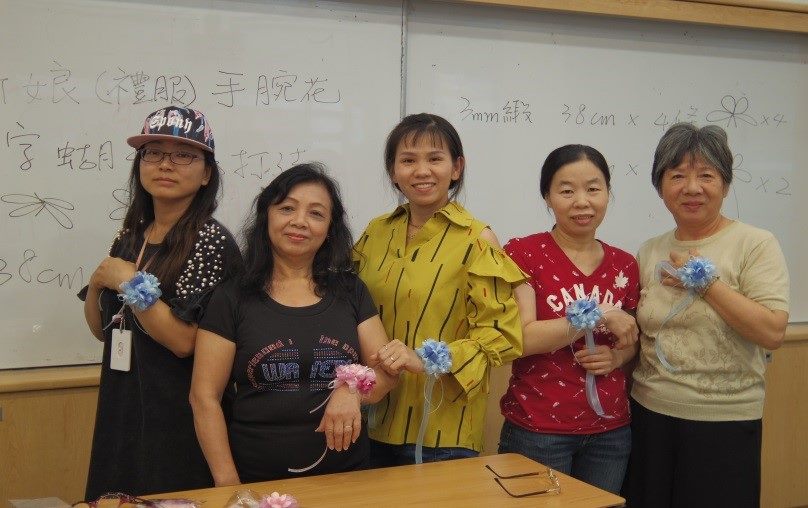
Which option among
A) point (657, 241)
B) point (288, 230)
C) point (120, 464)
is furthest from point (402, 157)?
point (120, 464)

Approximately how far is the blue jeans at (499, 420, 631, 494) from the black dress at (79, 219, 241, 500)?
0.84m

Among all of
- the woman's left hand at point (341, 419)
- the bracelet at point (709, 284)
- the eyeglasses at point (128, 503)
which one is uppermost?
the bracelet at point (709, 284)

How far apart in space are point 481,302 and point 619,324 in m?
0.40

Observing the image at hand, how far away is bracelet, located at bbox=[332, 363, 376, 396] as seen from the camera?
1743 mm

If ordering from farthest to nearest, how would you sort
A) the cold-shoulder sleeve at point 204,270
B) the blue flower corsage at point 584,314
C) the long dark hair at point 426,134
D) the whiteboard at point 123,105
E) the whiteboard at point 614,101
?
the whiteboard at point 614,101, the whiteboard at point 123,105, the long dark hair at point 426,134, the blue flower corsage at point 584,314, the cold-shoulder sleeve at point 204,270

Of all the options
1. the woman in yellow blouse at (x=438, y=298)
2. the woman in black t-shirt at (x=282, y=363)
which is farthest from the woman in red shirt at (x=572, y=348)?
the woman in black t-shirt at (x=282, y=363)

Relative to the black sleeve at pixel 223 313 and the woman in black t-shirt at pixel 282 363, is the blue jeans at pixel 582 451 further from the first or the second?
the black sleeve at pixel 223 313

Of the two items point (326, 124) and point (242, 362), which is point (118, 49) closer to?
point (326, 124)

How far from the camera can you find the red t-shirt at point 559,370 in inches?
82.6

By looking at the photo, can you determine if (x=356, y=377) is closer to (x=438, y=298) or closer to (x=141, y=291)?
(x=438, y=298)

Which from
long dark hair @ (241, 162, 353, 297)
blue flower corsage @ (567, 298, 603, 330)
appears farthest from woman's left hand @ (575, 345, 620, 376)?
long dark hair @ (241, 162, 353, 297)

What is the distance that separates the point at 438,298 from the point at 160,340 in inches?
26.8

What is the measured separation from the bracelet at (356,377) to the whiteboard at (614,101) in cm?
155

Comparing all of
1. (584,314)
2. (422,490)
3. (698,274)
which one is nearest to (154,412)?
(422,490)
